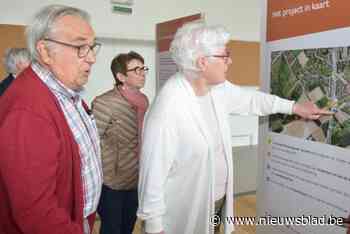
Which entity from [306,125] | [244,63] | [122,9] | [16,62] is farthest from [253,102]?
[244,63]

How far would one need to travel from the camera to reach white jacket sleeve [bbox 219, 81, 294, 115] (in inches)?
62.3

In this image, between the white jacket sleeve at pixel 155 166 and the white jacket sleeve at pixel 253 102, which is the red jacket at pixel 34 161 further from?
the white jacket sleeve at pixel 253 102

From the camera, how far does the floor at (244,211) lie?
3.19 metres

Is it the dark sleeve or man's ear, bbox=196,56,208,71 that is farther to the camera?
man's ear, bbox=196,56,208,71

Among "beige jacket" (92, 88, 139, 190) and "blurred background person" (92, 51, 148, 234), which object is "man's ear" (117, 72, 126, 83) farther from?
"beige jacket" (92, 88, 139, 190)

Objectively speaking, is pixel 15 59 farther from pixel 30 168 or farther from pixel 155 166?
pixel 30 168

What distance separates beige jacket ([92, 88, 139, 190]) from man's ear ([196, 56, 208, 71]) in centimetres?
87

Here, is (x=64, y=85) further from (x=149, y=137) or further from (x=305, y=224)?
(x=305, y=224)

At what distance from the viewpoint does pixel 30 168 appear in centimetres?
96

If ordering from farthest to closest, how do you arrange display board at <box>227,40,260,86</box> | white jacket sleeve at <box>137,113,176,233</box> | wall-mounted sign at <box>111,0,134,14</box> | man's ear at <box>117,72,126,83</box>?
1. display board at <box>227,40,260,86</box>
2. wall-mounted sign at <box>111,0,134,14</box>
3. man's ear at <box>117,72,126,83</box>
4. white jacket sleeve at <box>137,113,176,233</box>

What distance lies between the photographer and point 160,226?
4.97 ft

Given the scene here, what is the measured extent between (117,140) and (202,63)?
3.17ft

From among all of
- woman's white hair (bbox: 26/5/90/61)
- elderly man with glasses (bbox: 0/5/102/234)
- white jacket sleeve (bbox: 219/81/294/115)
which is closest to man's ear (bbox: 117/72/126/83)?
white jacket sleeve (bbox: 219/81/294/115)

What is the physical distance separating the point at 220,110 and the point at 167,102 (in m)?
0.33
